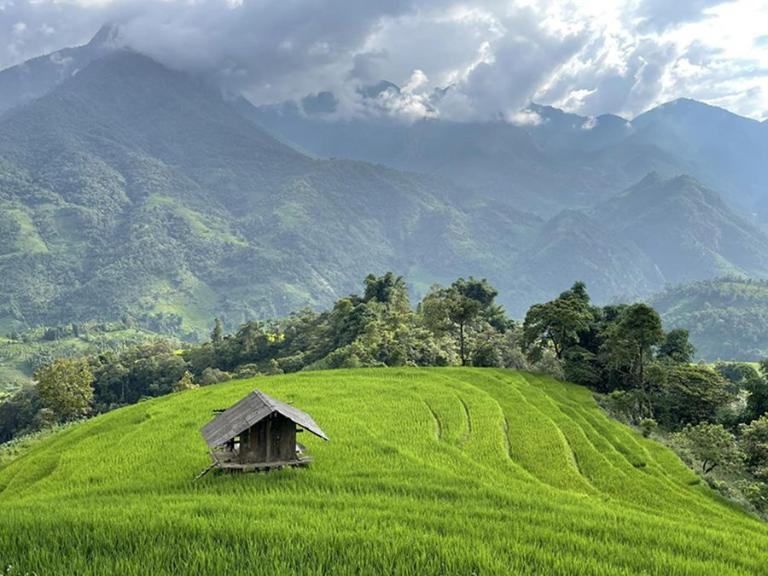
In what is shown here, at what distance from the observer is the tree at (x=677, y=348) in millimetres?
58250

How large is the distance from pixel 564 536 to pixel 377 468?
33.7 ft

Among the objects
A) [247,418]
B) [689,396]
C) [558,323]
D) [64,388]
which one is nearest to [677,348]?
[689,396]

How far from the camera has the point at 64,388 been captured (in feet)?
215

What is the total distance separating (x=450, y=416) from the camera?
116 ft

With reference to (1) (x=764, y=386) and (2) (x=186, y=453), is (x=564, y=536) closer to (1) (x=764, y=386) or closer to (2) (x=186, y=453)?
(2) (x=186, y=453)

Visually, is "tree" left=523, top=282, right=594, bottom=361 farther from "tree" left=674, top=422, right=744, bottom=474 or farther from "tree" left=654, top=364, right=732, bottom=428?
"tree" left=674, top=422, right=744, bottom=474

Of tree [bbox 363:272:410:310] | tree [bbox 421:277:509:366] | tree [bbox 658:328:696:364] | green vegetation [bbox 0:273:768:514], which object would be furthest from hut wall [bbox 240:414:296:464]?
tree [bbox 363:272:410:310]

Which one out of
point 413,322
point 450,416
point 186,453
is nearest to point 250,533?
point 186,453

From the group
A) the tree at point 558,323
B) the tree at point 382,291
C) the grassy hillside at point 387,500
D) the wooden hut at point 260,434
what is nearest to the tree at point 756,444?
the grassy hillside at point 387,500

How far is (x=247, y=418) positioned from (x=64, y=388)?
57089mm

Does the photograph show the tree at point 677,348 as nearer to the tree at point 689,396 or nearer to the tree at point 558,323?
the tree at point 558,323

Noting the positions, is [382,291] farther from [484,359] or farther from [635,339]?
[635,339]

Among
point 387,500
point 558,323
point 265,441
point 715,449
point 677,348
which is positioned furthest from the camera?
point 677,348

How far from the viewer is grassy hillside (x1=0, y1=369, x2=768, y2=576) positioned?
1035 centimetres
